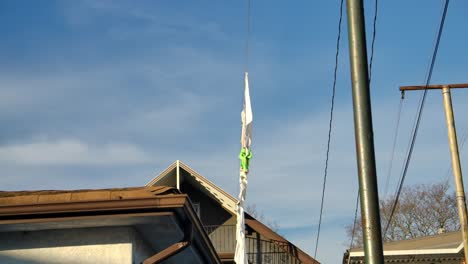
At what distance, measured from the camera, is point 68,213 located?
A: 9.17 m

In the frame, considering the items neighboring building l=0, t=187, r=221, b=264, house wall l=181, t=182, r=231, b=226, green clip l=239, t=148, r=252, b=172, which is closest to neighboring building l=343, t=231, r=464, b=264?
house wall l=181, t=182, r=231, b=226

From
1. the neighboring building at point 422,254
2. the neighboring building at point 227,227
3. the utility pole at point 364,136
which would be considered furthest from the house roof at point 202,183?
the utility pole at point 364,136

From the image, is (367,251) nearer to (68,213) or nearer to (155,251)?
(68,213)

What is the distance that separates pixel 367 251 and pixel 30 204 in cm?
489

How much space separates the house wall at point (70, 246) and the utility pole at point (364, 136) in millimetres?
4544

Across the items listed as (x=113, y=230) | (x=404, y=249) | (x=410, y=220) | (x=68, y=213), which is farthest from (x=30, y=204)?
(x=410, y=220)

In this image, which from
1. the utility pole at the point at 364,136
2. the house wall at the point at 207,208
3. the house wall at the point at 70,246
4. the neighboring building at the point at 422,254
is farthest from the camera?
the house wall at the point at 207,208

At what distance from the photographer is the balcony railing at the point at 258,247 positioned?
24188 mm

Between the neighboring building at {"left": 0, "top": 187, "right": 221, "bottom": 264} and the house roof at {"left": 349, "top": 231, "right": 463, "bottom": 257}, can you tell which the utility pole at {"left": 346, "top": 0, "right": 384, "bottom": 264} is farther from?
the house roof at {"left": 349, "top": 231, "right": 463, "bottom": 257}

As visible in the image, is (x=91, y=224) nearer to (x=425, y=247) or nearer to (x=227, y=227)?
(x=425, y=247)

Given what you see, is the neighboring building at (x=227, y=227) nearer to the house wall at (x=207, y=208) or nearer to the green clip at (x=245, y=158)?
the house wall at (x=207, y=208)

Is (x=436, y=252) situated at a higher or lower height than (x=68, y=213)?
higher

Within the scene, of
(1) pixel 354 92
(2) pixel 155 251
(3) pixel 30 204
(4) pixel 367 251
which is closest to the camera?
(4) pixel 367 251

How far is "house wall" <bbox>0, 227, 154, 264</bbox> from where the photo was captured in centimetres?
959
